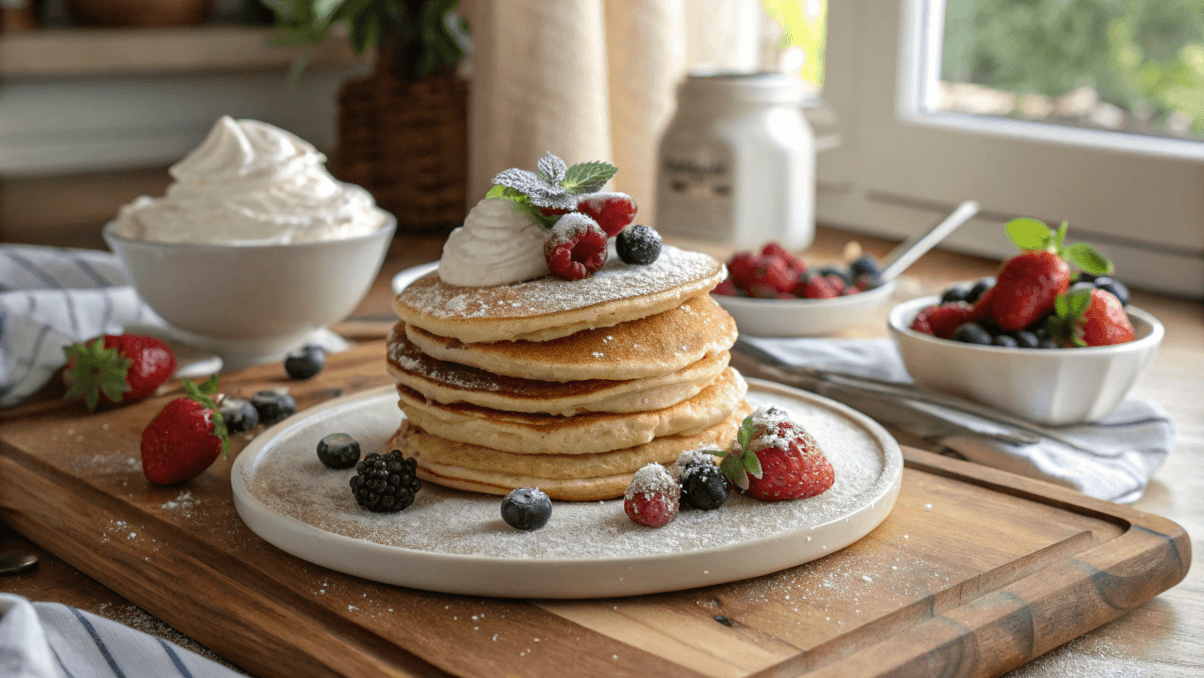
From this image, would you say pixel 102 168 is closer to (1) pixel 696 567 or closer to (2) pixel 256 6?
(2) pixel 256 6

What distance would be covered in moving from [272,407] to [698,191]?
Result: 93 cm

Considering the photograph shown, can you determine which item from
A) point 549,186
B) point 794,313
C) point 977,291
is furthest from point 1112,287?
point 549,186

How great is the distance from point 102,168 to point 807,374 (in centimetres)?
278

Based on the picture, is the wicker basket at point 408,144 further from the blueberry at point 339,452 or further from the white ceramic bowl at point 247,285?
the blueberry at point 339,452

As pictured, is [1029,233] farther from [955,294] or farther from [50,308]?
[50,308]

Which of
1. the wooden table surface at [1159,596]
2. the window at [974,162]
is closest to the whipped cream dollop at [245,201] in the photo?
the wooden table surface at [1159,596]

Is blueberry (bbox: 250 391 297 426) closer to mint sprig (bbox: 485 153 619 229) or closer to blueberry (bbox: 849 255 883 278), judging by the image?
mint sprig (bbox: 485 153 619 229)

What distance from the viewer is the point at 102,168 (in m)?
3.45

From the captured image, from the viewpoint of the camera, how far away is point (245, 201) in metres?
1.45

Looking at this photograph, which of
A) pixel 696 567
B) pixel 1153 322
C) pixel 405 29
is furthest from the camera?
pixel 405 29

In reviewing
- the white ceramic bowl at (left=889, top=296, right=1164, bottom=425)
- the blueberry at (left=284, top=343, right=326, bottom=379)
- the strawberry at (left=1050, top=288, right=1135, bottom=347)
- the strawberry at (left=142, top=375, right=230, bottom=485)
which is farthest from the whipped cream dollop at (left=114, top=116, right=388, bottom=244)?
the strawberry at (left=1050, top=288, right=1135, bottom=347)

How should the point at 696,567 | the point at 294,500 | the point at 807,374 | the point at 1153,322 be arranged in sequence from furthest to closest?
the point at 807,374, the point at 1153,322, the point at 294,500, the point at 696,567

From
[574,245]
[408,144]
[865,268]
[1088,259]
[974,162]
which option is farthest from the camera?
[408,144]

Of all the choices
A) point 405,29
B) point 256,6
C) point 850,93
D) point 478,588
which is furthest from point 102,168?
point 478,588
